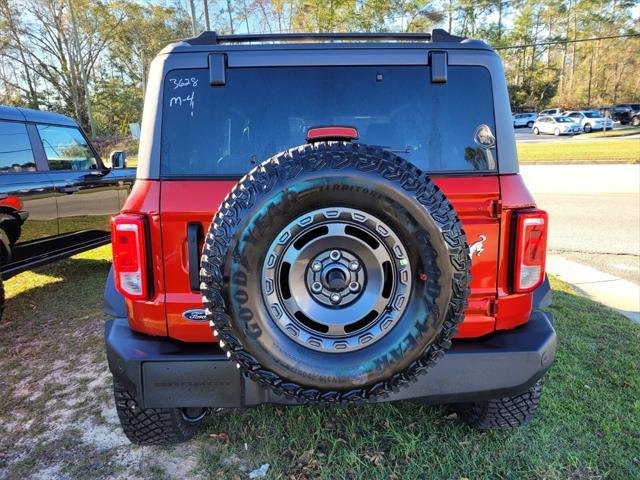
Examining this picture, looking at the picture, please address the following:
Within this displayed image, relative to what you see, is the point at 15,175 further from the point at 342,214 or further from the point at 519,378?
the point at 519,378

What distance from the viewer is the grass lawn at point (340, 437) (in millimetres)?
2273

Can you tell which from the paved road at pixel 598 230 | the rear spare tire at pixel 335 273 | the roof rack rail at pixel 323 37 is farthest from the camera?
the paved road at pixel 598 230

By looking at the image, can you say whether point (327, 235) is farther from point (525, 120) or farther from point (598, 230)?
point (525, 120)

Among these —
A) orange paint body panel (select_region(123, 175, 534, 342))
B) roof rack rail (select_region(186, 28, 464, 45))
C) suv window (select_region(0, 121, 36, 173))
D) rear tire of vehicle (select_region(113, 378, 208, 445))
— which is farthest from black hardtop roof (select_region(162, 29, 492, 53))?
suv window (select_region(0, 121, 36, 173))

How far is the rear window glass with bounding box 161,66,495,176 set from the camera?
2.05 meters

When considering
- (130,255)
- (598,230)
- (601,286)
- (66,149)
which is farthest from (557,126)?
(130,255)

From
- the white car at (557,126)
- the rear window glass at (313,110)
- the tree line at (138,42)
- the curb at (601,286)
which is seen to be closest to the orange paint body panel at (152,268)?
the rear window glass at (313,110)

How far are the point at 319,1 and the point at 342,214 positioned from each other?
2608cm

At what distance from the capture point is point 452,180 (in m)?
2.02

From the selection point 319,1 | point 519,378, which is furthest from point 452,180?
point 319,1

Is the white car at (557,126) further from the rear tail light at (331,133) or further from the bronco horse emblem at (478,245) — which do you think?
the rear tail light at (331,133)

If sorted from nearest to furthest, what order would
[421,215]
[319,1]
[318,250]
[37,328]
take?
[421,215] < [318,250] < [37,328] < [319,1]

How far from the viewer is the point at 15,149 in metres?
4.53

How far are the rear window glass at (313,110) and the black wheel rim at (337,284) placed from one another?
1.65 feet
